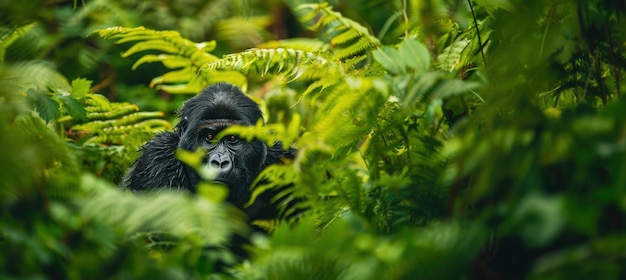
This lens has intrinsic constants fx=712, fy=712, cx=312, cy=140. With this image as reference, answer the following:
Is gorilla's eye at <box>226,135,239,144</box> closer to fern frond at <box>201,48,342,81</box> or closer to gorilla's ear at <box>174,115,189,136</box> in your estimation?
gorilla's ear at <box>174,115,189,136</box>

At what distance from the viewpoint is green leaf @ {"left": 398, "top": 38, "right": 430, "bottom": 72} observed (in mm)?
1911

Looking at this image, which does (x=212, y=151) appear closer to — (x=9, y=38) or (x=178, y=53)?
(x=178, y=53)

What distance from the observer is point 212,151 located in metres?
3.65

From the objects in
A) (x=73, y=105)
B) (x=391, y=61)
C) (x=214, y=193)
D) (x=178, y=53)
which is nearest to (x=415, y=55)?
(x=391, y=61)

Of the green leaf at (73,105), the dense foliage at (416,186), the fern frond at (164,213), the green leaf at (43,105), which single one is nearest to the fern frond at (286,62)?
the dense foliage at (416,186)

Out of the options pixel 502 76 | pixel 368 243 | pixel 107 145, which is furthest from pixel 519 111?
pixel 107 145

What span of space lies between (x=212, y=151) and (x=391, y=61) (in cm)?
186

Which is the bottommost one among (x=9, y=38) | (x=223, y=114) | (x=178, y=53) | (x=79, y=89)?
(x=223, y=114)

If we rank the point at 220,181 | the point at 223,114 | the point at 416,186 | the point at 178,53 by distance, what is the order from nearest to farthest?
1. the point at 416,186
2. the point at 220,181
3. the point at 223,114
4. the point at 178,53

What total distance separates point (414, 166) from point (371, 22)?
4598 mm

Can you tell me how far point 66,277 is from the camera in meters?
1.57

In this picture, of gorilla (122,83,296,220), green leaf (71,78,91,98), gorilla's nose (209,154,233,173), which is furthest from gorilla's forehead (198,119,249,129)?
green leaf (71,78,91,98)

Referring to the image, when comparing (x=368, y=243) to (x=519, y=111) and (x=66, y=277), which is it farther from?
(x=66, y=277)

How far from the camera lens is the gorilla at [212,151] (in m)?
3.62
